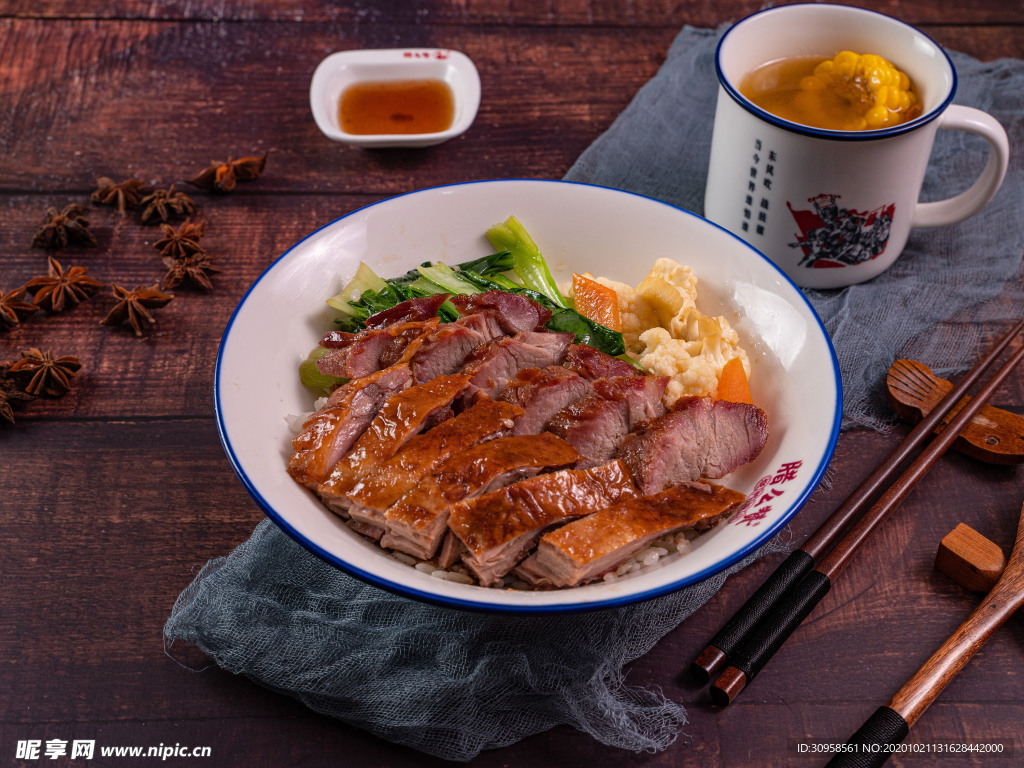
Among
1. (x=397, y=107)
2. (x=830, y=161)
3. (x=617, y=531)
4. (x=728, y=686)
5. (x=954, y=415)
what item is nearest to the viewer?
(x=617, y=531)

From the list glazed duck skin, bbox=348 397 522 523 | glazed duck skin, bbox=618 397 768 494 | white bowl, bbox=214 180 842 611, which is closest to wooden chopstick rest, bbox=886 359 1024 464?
white bowl, bbox=214 180 842 611

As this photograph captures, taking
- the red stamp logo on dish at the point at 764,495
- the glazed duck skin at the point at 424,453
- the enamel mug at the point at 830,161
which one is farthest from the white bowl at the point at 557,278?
the enamel mug at the point at 830,161

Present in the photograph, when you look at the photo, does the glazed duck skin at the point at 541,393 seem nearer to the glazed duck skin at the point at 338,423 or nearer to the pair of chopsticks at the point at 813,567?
the glazed duck skin at the point at 338,423

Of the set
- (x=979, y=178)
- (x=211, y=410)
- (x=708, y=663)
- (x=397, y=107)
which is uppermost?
(x=979, y=178)

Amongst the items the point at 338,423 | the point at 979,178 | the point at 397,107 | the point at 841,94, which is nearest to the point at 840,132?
the point at 841,94

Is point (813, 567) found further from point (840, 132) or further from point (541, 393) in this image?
point (840, 132)

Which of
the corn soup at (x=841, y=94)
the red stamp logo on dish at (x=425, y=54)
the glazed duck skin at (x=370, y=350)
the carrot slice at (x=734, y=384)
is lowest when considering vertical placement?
the carrot slice at (x=734, y=384)

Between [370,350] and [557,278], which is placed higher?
[370,350]

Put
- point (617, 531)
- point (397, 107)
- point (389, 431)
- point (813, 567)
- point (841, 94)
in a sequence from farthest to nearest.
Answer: point (397, 107) < point (841, 94) < point (813, 567) < point (389, 431) < point (617, 531)
